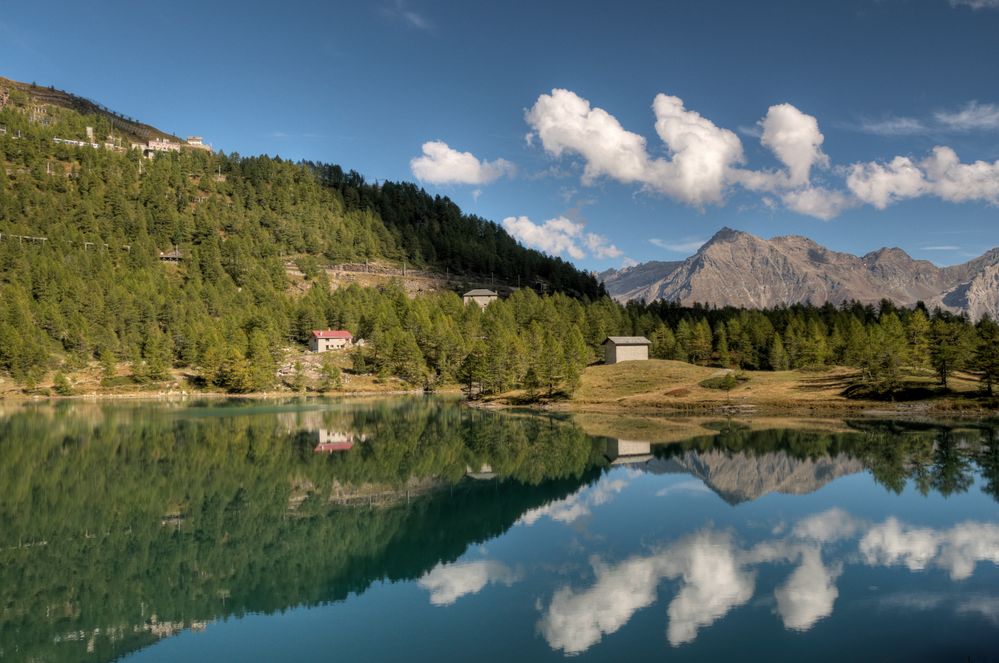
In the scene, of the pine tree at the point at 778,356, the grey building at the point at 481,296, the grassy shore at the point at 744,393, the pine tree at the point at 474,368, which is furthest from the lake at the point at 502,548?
the grey building at the point at 481,296

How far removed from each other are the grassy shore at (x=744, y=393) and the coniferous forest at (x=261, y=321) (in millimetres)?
2682

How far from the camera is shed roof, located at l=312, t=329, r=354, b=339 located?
142375mm

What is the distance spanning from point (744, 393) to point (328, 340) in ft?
296

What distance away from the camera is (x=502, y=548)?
3338cm

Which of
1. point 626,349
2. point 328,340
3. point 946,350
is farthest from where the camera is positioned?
point 328,340

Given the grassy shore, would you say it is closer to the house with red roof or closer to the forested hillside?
the house with red roof

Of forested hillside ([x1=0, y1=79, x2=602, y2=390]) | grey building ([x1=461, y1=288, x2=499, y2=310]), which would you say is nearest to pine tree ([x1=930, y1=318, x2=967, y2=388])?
forested hillside ([x1=0, y1=79, x2=602, y2=390])

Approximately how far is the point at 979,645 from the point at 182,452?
5897cm

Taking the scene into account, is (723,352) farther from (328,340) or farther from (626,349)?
(328,340)

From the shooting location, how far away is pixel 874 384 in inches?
3361

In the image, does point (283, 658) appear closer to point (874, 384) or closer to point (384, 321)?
point (874, 384)

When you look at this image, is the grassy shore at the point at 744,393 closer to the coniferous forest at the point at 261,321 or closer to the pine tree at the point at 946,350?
the pine tree at the point at 946,350

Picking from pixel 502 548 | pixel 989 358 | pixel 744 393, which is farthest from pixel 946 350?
pixel 502 548

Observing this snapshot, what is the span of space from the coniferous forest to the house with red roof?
12.4 feet
